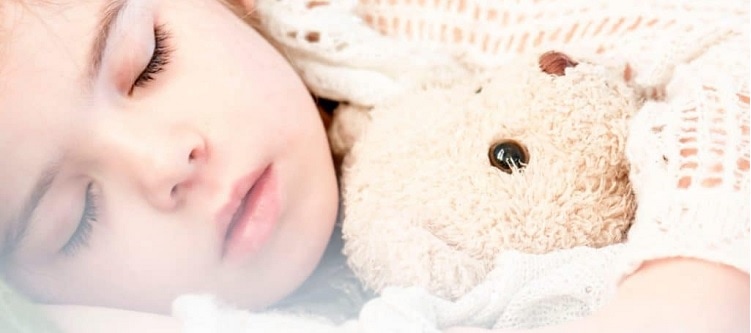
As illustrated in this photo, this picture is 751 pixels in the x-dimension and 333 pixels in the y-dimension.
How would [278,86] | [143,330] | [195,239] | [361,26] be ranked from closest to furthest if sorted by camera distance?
[143,330], [195,239], [278,86], [361,26]

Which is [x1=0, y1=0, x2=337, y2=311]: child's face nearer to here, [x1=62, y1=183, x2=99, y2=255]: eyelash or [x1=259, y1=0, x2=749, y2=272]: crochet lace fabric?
[x1=62, y1=183, x2=99, y2=255]: eyelash

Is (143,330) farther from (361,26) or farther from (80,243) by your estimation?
(361,26)

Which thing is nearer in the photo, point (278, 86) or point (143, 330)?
point (143, 330)

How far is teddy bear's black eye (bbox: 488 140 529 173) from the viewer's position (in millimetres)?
669

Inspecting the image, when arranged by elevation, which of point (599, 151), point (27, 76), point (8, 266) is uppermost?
point (599, 151)

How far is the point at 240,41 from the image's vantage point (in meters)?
0.75

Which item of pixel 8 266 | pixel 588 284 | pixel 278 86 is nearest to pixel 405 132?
pixel 278 86

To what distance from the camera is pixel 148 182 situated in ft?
2.02

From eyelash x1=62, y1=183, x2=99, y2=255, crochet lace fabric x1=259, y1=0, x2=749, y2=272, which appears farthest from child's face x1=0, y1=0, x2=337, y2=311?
crochet lace fabric x1=259, y1=0, x2=749, y2=272

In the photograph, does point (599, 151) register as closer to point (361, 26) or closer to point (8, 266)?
point (361, 26)

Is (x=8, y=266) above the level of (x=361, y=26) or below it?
below

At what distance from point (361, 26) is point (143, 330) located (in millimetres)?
440

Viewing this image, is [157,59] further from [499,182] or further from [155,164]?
[499,182]

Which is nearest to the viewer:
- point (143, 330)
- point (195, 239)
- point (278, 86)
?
point (143, 330)
